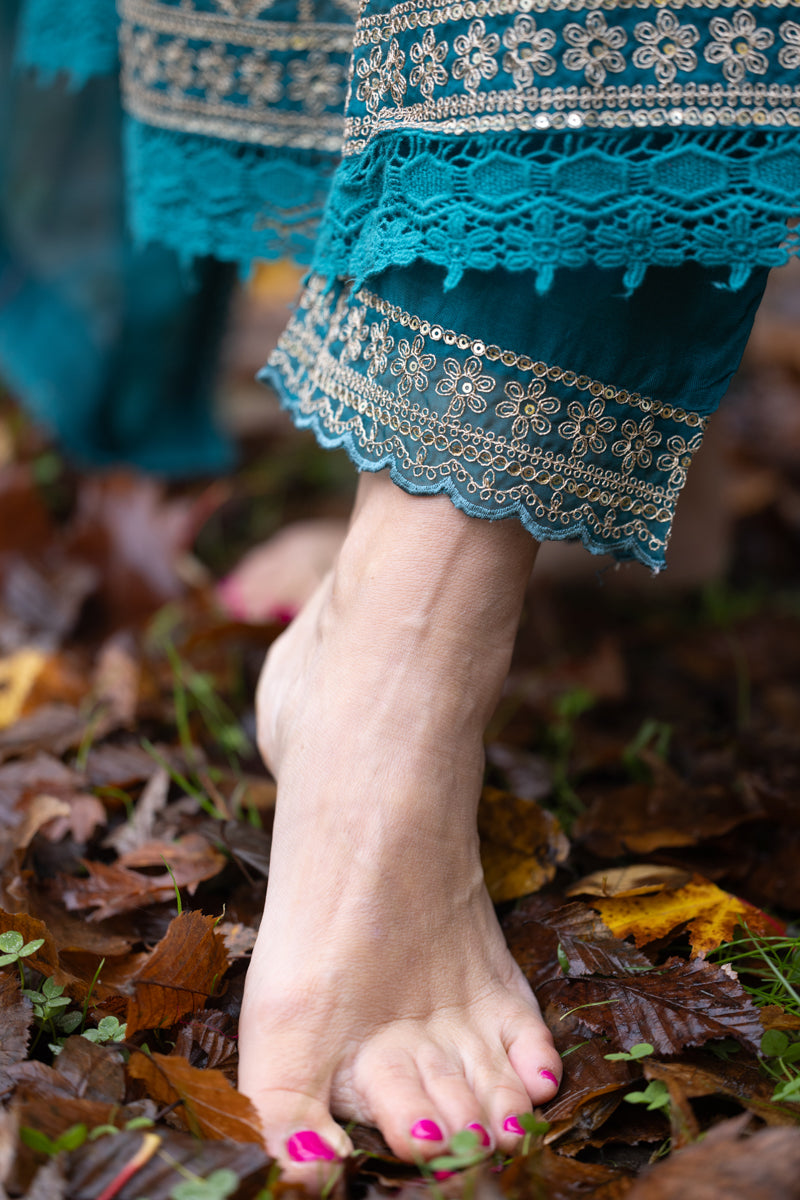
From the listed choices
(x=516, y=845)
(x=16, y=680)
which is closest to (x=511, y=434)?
(x=516, y=845)

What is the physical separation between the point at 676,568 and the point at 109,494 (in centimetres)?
106

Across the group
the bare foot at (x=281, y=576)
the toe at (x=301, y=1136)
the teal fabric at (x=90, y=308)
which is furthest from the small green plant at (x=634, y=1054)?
the teal fabric at (x=90, y=308)

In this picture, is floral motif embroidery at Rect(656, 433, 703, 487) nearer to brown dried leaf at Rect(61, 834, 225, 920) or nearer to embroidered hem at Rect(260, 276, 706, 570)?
embroidered hem at Rect(260, 276, 706, 570)

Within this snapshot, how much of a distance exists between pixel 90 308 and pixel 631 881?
160cm

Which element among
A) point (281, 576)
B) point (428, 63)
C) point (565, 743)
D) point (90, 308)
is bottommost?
point (565, 743)

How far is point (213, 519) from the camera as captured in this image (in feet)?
6.80

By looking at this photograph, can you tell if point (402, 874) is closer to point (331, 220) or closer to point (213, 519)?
point (331, 220)

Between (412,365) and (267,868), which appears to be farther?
(267,868)

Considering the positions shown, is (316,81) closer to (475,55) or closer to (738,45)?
(475,55)

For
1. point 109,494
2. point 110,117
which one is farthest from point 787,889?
point 110,117

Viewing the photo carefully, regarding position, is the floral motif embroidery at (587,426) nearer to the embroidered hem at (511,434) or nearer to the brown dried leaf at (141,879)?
the embroidered hem at (511,434)

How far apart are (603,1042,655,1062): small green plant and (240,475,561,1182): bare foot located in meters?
0.06

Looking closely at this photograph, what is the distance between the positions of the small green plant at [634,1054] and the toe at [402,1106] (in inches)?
5.7

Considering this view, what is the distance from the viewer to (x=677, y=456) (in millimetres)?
854
